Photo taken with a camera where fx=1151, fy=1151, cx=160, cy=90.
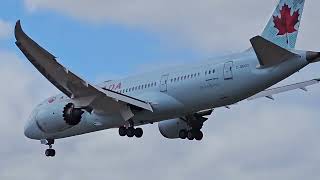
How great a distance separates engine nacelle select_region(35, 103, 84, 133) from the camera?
227 ft

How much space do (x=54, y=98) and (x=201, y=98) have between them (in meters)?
12.0

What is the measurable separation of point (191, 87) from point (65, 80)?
7.40 m

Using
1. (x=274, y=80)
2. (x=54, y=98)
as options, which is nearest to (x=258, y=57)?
(x=274, y=80)

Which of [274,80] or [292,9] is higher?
[292,9]

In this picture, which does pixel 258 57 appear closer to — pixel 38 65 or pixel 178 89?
pixel 178 89

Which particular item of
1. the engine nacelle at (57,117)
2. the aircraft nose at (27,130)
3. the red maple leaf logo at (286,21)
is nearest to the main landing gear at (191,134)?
the engine nacelle at (57,117)

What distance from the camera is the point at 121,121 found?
6981 centimetres

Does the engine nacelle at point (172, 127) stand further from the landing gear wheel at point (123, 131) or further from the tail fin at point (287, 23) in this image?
the tail fin at point (287, 23)

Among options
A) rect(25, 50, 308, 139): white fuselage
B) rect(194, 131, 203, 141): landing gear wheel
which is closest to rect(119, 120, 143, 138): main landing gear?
rect(25, 50, 308, 139): white fuselage

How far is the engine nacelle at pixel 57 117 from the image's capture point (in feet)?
227

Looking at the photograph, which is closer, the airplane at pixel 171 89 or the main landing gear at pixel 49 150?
the airplane at pixel 171 89

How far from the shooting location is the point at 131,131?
69.4 m

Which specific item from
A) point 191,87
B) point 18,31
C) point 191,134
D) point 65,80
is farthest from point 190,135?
point 18,31

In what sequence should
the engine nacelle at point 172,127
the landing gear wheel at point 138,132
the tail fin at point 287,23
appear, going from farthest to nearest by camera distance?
the engine nacelle at point 172,127 < the landing gear wheel at point 138,132 < the tail fin at point 287,23
